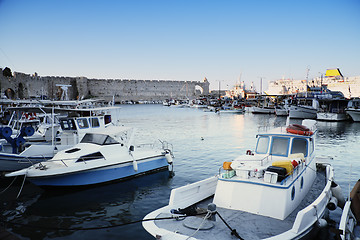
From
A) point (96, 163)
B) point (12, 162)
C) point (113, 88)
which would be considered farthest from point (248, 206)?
point (113, 88)

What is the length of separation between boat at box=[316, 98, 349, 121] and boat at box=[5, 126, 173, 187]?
34.0m

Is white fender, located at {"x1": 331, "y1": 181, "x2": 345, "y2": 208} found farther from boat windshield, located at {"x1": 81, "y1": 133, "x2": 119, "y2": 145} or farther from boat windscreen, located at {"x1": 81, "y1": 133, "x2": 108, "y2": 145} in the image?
boat windscreen, located at {"x1": 81, "y1": 133, "x2": 108, "y2": 145}

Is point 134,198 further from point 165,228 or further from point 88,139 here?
point 165,228

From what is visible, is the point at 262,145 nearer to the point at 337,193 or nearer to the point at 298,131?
the point at 298,131

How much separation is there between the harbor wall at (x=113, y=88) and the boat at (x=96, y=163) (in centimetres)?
5360

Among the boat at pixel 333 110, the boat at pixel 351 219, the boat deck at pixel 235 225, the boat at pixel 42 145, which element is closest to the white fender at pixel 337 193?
the boat at pixel 351 219

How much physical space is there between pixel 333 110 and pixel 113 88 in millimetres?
85720

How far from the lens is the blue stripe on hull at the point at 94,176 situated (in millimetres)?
9492

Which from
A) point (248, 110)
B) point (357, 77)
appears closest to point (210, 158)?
point (248, 110)

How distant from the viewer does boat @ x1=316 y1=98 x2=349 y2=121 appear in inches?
1491

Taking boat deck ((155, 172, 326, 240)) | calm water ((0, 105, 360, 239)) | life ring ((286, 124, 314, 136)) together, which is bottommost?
calm water ((0, 105, 360, 239))

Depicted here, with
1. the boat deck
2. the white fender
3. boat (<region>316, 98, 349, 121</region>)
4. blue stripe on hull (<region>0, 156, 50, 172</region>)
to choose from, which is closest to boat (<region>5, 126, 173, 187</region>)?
blue stripe on hull (<region>0, 156, 50, 172</region>)

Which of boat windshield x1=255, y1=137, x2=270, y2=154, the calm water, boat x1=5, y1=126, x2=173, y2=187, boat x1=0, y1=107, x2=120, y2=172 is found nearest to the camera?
the calm water

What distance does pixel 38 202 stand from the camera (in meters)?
8.99
